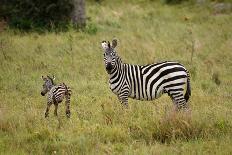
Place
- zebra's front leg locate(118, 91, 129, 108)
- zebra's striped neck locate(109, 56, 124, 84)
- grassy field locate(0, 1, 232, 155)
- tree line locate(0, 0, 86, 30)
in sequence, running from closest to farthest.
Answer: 1. grassy field locate(0, 1, 232, 155)
2. zebra's front leg locate(118, 91, 129, 108)
3. zebra's striped neck locate(109, 56, 124, 84)
4. tree line locate(0, 0, 86, 30)

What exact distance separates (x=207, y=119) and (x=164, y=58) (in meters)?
6.98

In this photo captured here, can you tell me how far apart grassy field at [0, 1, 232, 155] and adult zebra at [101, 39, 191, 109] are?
0.32 meters

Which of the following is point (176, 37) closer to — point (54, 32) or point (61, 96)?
point (54, 32)

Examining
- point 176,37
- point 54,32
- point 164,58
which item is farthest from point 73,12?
point 164,58

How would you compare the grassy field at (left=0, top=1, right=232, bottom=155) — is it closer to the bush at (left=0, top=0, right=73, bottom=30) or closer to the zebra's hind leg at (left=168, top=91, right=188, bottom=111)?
the zebra's hind leg at (left=168, top=91, right=188, bottom=111)

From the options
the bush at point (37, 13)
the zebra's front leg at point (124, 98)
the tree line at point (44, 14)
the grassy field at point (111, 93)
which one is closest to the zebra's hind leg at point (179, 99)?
the grassy field at point (111, 93)

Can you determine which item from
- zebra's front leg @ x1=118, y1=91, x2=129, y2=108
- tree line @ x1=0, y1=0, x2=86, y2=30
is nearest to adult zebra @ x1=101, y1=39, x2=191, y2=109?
zebra's front leg @ x1=118, y1=91, x2=129, y2=108

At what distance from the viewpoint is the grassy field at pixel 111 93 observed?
910cm

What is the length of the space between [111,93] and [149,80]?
2.25 meters

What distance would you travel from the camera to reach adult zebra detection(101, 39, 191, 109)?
10.8m

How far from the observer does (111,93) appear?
13.0m

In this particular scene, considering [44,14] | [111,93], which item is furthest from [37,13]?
[111,93]

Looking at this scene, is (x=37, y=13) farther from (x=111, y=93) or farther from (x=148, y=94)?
(x=148, y=94)

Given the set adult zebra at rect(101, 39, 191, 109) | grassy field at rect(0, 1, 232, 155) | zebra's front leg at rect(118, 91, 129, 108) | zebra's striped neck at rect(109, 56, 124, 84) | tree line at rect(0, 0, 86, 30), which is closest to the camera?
grassy field at rect(0, 1, 232, 155)
